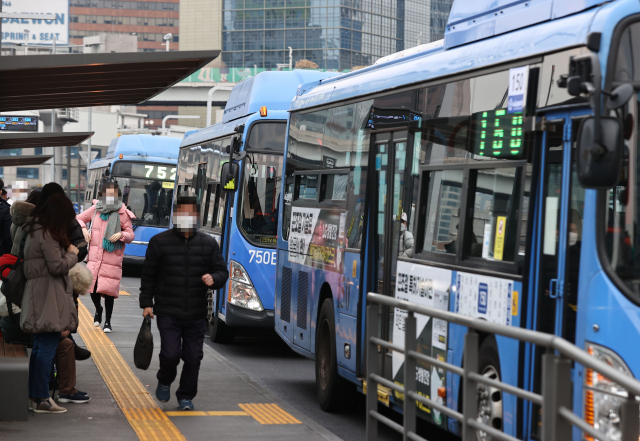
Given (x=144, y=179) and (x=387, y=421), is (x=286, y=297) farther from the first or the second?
(x=144, y=179)

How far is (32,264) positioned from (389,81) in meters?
3.04

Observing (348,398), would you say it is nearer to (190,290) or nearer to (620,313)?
(190,290)

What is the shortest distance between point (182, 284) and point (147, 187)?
17.7 metres

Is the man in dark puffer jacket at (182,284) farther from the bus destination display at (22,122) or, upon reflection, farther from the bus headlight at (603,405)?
the bus destination display at (22,122)

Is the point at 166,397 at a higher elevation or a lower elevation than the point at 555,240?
lower

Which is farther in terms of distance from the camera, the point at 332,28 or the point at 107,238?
the point at 332,28

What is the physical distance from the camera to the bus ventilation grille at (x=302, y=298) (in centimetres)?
935

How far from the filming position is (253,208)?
1207cm

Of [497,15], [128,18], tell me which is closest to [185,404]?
[497,15]

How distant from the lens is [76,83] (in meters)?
8.50

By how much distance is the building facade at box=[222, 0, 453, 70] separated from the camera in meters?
114

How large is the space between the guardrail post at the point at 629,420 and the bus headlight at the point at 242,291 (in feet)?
27.9

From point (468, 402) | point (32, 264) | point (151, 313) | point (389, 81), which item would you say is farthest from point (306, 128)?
point (468, 402)

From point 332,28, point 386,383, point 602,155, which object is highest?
point 332,28
